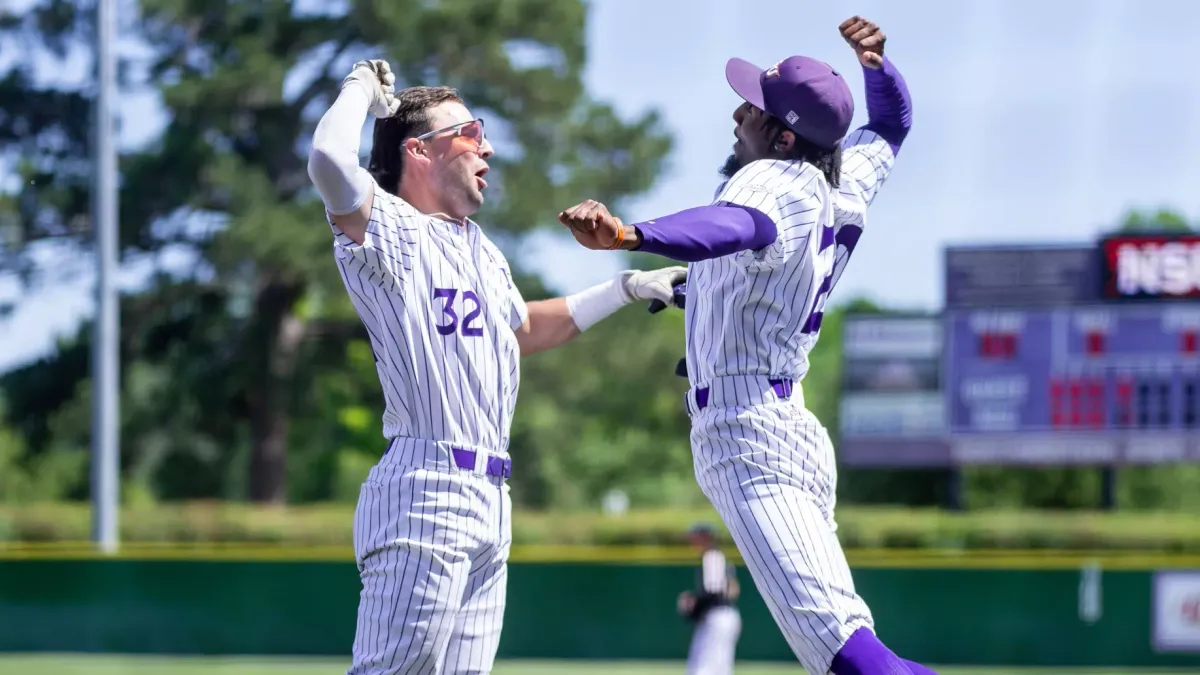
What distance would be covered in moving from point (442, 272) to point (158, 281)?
22320 millimetres

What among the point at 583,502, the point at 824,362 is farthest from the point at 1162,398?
the point at 824,362

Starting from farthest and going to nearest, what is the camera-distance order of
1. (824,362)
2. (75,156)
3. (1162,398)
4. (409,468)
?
1. (824,362)
2. (75,156)
3. (1162,398)
4. (409,468)

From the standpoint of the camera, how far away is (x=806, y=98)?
164 inches

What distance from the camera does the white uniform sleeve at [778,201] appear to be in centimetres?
394

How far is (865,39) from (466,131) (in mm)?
1119

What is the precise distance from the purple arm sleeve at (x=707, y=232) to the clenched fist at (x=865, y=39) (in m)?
0.84

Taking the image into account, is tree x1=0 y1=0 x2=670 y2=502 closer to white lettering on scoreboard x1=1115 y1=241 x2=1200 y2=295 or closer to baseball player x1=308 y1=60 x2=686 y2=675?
white lettering on scoreboard x1=1115 y1=241 x2=1200 y2=295

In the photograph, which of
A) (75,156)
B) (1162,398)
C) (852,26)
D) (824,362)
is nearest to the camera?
(852,26)

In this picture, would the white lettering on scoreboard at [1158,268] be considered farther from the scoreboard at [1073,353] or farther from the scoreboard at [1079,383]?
the scoreboard at [1079,383]

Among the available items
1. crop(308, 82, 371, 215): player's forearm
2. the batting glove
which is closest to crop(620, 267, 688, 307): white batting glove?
the batting glove

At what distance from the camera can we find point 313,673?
561 inches

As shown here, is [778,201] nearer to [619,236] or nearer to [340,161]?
[619,236]

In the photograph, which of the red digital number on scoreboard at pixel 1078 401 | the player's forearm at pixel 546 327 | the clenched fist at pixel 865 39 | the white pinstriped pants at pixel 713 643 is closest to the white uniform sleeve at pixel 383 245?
the player's forearm at pixel 546 327

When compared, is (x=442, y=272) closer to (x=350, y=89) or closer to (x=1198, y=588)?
(x=350, y=89)
